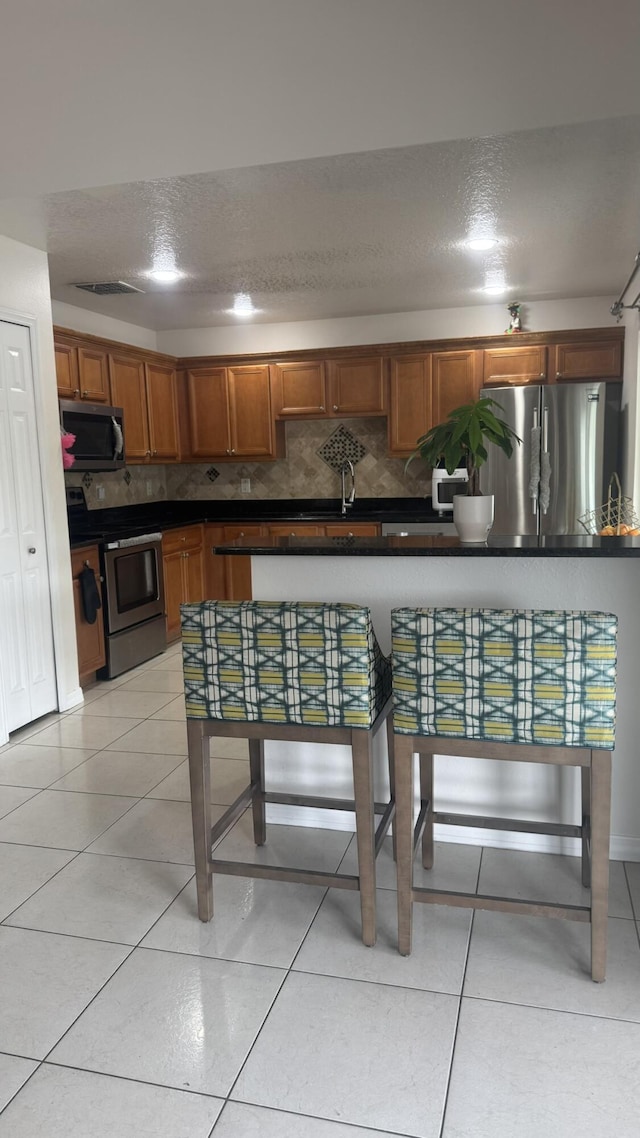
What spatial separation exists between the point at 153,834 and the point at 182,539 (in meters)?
3.42

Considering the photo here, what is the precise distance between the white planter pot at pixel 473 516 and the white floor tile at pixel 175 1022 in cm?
142

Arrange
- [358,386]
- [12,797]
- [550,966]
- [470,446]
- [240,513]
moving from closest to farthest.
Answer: [550,966], [470,446], [12,797], [358,386], [240,513]

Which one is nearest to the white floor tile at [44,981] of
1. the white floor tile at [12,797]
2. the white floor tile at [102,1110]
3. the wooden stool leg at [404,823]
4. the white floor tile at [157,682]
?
the white floor tile at [102,1110]

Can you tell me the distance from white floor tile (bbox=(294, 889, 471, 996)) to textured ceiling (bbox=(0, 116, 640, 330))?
258cm

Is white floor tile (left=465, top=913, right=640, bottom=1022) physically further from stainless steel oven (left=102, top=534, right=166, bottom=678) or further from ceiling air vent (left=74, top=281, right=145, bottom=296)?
ceiling air vent (left=74, top=281, right=145, bottom=296)

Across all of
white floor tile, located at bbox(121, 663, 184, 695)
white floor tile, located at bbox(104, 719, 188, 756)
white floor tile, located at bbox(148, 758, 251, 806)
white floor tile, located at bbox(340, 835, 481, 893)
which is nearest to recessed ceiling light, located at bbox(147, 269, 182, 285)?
white floor tile, located at bbox(121, 663, 184, 695)

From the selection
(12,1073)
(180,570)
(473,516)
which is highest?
(473,516)

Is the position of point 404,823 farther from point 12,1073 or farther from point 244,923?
point 12,1073

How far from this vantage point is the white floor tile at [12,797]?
313 cm

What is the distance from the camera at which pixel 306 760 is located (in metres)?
2.82

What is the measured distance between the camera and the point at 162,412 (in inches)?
245

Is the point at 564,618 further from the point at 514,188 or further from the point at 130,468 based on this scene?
the point at 130,468

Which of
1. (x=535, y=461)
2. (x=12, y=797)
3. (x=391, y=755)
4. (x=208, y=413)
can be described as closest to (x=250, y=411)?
(x=208, y=413)

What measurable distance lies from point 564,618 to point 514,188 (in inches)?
87.4
